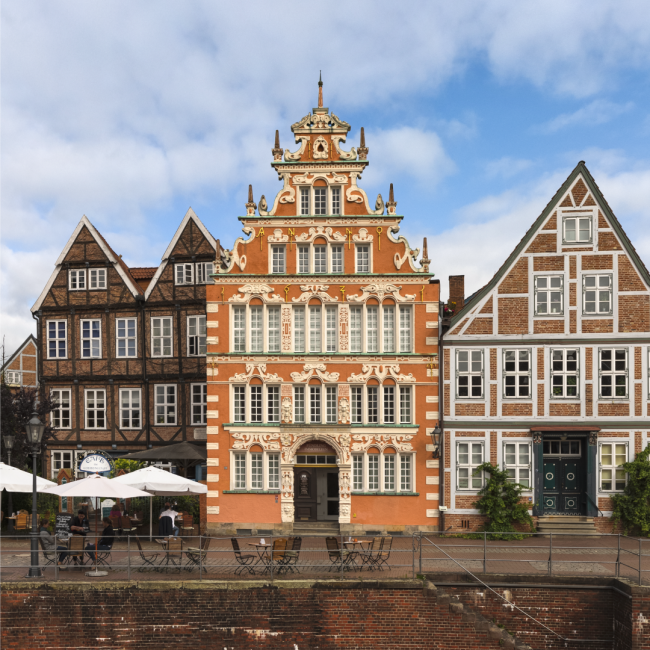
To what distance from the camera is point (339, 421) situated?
75.7 ft

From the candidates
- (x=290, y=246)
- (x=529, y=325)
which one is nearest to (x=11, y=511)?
(x=290, y=246)

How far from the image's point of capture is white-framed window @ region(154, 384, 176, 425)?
95.5 ft

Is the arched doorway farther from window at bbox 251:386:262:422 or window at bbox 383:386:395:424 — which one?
window at bbox 383:386:395:424

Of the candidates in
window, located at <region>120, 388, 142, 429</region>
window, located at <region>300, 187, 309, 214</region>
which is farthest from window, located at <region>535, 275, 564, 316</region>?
window, located at <region>120, 388, 142, 429</region>

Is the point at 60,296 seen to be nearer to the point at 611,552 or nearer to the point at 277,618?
the point at 277,618

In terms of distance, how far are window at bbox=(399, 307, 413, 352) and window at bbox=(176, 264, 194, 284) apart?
10.9m

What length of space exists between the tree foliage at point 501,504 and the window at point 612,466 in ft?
9.61

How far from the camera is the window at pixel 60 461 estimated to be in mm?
29641

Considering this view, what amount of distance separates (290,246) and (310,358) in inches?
167

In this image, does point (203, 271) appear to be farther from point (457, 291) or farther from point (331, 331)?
point (457, 291)

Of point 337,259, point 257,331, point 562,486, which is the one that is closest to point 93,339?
point 257,331

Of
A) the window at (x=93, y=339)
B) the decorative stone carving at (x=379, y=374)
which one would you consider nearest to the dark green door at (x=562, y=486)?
the decorative stone carving at (x=379, y=374)

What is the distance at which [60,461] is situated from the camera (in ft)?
97.5

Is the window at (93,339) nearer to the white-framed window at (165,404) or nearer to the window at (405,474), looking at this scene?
the white-framed window at (165,404)
